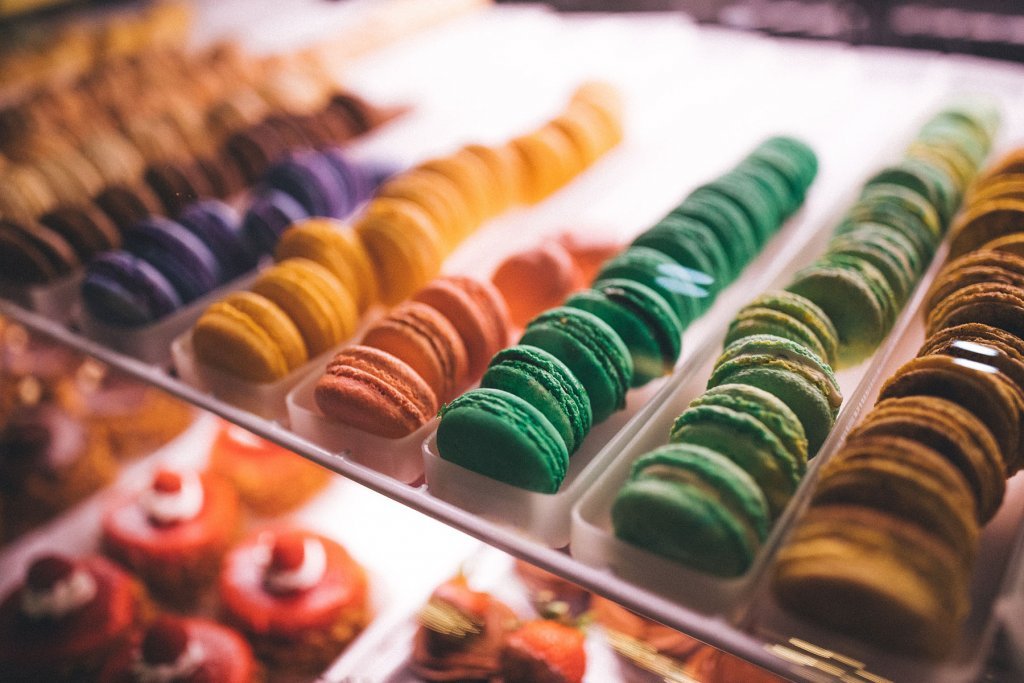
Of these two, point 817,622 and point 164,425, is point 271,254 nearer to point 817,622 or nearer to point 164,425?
point 164,425

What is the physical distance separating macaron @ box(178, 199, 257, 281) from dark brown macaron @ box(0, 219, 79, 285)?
0.28 meters

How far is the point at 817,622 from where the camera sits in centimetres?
102

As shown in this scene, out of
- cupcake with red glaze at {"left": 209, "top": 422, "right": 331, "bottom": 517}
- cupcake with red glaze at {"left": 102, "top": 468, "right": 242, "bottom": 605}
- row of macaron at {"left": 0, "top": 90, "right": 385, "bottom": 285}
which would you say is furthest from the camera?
cupcake with red glaze at {"left": 209, "top": 422, "right": 331, "bottom": 517}

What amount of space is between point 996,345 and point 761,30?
1.61 meters

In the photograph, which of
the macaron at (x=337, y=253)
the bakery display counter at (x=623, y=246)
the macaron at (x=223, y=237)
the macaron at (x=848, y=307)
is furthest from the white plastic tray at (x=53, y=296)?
the macaron at (x=848, y=307)

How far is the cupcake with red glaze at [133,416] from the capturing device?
250 cm

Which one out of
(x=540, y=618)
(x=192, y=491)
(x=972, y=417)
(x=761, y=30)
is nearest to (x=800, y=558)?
(x=972, y=417)

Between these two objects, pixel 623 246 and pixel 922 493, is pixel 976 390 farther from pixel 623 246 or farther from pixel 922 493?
pixel 623 246

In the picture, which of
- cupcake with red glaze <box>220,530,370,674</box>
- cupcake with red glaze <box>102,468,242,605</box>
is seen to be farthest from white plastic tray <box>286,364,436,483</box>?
cupcake with red glaze <box>102,468,242,605</box>

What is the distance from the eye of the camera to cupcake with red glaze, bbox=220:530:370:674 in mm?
1886

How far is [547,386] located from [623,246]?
28.1 inches

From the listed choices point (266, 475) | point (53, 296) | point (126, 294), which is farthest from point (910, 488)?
point (53, 296)

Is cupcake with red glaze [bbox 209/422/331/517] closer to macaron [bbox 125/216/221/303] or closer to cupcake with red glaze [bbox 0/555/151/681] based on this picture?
cupcake with red glaze [bbox 0/555/151/681]

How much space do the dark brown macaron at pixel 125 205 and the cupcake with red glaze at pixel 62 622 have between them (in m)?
0.86
